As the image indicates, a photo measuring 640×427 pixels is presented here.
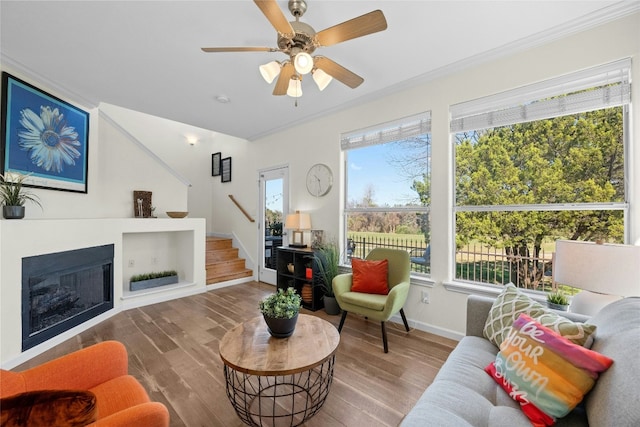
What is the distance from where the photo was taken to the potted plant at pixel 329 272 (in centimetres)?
345

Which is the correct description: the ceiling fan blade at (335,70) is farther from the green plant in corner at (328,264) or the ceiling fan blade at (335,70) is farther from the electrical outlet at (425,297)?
the electrical outlet at (425,297)

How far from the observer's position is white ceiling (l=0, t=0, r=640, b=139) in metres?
1.97

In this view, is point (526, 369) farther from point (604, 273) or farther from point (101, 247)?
point (101, 247)

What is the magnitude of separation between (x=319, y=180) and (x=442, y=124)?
181cm

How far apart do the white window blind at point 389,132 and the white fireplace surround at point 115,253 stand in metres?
2.77

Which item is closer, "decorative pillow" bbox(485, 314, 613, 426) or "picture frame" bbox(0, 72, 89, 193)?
"decorative pillow" bbox(485, 314, 613, 426)

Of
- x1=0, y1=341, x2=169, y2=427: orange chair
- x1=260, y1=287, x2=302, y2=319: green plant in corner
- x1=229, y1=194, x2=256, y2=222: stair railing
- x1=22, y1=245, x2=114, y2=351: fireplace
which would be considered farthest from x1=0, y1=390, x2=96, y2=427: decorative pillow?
x1=229, y1=194, x2=256, y2=222: stair railing

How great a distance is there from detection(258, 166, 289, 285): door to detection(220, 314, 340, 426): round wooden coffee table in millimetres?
2794

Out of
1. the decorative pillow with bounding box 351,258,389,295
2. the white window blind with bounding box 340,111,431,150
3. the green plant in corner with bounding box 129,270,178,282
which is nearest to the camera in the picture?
the decorative pillow with bounding box 351,258,389,295

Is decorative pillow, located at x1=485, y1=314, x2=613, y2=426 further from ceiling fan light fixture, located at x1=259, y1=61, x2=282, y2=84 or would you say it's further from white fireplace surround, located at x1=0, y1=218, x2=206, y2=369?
white fireplace surround, located at x1=0, y1=218, x2=206, y2=369

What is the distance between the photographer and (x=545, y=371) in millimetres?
1143

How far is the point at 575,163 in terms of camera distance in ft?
7.49

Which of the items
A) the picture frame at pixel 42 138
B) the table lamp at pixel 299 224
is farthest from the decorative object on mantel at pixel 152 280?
the table lamp at pixel 299 224

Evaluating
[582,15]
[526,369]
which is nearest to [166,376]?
[526,369]
